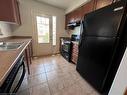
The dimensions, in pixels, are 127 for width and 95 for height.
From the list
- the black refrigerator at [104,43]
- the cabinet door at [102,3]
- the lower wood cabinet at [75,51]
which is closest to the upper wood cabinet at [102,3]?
the cabinet door at [102,3]

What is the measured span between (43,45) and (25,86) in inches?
84.6

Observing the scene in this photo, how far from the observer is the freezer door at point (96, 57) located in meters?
1.28

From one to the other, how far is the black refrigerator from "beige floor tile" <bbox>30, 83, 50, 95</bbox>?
3.21ft

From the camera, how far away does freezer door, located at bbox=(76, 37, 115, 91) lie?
128 cm

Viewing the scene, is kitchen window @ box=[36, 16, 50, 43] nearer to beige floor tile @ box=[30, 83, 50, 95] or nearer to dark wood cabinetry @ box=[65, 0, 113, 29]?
dark wood cabinetry @ box=[65, 0, 113, 29]

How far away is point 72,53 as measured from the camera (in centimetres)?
277

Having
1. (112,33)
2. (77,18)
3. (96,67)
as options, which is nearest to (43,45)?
(77,18)

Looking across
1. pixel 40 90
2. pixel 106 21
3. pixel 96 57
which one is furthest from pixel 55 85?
pixel 106 21

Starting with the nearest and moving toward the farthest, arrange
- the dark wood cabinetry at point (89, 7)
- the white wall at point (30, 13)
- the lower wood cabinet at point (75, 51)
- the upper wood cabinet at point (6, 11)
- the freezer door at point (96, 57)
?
the freezer door at point (96, 57), the upper wood cabinet at point (6, 11), the dark wood cabinetry at point (89, 7), the lower wood cabinet at point (75, 51), the white wall at point (30, 13)

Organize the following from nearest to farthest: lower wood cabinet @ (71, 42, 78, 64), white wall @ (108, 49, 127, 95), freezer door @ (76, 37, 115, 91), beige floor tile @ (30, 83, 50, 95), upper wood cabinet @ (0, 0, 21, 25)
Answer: white wall @ (108, 49, 127, 95) → freezer door @ (76, 37, 115, 91) → beige floor tile @ (30, 83, 50, 95) → upper wood cabinet @ (0, 0, 21, 25) → lower wood cabinet @ (71, 42, 78, 64)

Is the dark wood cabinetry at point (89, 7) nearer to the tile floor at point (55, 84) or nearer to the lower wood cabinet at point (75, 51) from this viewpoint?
the lower wood cabinet at point (75, 51)

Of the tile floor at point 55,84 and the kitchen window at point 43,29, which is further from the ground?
the kitchen window at point 43,29

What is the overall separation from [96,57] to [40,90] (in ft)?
4.48

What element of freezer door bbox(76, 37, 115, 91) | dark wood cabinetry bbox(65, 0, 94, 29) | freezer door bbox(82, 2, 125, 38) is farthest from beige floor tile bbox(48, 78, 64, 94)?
dark wood cabinetry bbox(65, 0, 94, 29)
